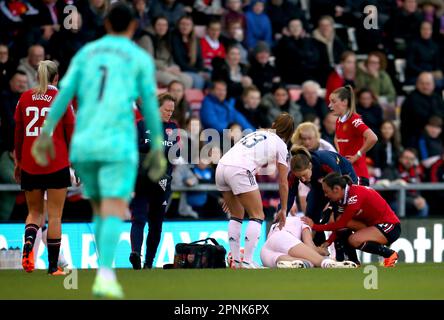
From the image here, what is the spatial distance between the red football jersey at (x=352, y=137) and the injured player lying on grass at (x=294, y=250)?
129 cm

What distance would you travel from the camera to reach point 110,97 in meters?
9.02

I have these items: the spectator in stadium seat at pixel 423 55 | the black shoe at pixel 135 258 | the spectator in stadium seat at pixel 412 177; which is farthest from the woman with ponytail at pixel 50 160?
the spectator in stadium seat at pixel 423 55

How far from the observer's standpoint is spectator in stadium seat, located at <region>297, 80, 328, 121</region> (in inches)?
811

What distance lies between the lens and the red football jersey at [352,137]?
15.4 m

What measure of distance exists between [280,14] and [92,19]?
4593 mm

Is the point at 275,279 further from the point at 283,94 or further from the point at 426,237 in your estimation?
the point at 283,94

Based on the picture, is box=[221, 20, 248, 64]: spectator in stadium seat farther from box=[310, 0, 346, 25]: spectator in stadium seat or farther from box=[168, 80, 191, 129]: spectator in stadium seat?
box=[168, 80, 191, 129]: spectator in stadium seat

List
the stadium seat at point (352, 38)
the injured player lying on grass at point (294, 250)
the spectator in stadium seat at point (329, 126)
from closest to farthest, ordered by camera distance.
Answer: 1. the injured player lying on grass at point (294, 250)
2. the spectator in stadium seat at point (329, 126)
3. the stadium seat at point (352, 38)

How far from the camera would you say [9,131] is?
17609 mm

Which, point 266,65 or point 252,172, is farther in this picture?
point 266,65

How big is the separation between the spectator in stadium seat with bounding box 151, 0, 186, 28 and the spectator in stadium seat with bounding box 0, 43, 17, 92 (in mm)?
3355

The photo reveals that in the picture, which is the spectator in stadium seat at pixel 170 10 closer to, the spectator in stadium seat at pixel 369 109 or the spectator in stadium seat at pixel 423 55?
the spectator in stadium seat at pixel 369 109

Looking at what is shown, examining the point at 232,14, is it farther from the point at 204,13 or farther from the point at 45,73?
the point at 45,73

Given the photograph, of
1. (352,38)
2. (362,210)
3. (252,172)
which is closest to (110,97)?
(252,172)
